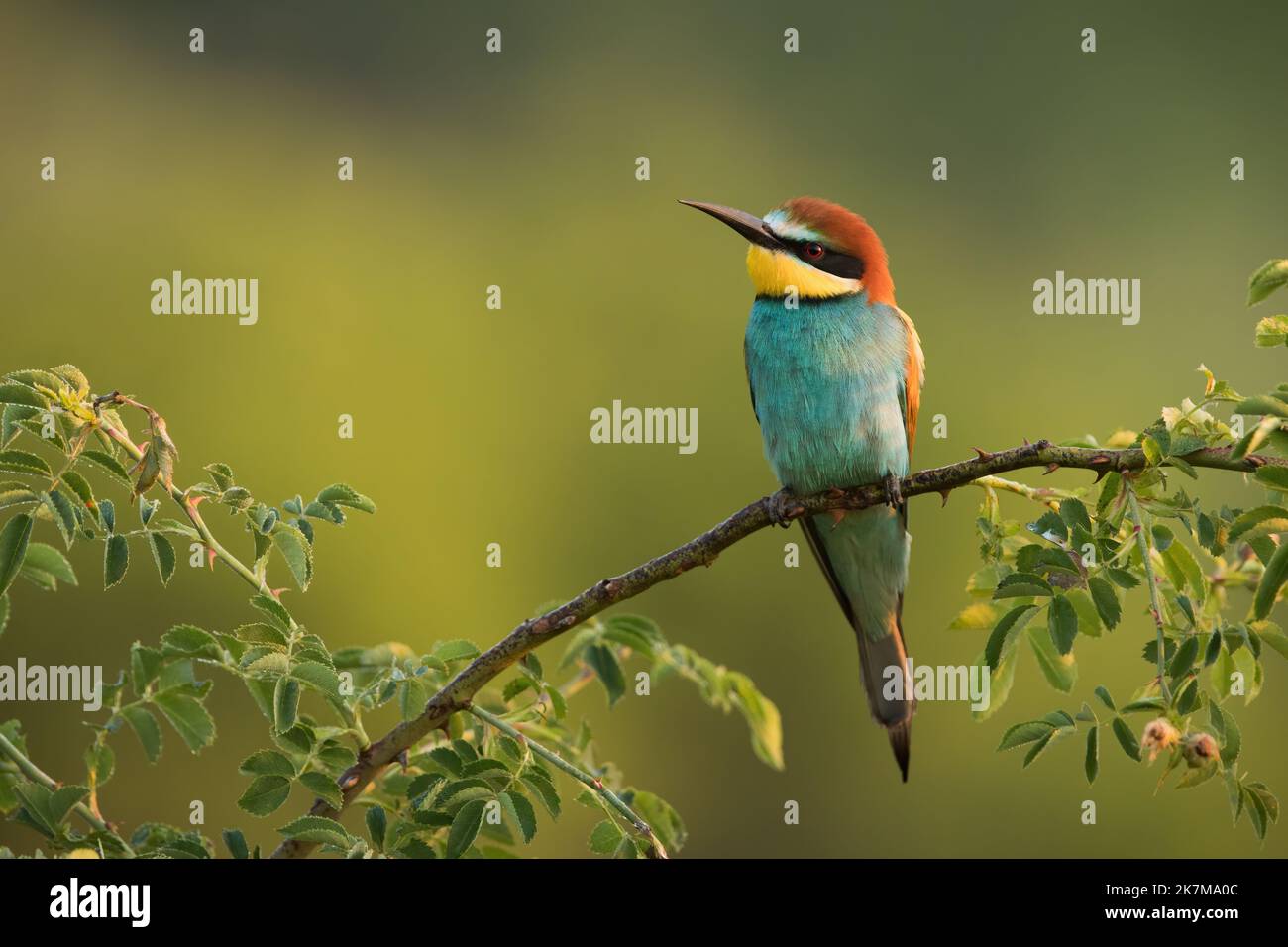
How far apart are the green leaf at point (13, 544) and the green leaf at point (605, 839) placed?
0.67 metres

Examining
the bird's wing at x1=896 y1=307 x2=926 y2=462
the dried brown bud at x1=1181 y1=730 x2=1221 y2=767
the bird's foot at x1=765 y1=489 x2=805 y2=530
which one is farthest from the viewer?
the bird's wing at x1=896 y1=307 x2=926 y2=462

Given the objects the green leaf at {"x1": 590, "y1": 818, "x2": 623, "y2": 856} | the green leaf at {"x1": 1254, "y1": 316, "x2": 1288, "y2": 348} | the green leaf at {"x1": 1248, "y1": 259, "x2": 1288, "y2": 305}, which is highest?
the green leaf at {"x1": 1248, "y1": 259, "x2": 1288, "y2": 305}

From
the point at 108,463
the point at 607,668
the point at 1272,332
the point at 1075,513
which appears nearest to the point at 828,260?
the point at 607,668

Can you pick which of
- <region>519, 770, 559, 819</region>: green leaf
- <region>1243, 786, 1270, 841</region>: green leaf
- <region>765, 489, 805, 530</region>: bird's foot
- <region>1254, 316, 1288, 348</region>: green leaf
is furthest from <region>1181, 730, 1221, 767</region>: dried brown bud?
<region>519, 770, 559, 819</region>: green leaf

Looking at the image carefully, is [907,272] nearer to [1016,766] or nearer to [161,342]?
[1016,766]

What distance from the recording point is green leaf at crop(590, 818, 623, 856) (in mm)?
1521

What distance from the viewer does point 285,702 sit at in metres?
1.43

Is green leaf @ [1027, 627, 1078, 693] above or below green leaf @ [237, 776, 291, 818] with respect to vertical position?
above

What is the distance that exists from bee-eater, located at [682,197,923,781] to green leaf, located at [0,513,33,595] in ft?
4.69

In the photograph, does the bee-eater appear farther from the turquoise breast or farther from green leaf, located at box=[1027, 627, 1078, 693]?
green leaf, located at box=[1027, 627, 1078, 693]

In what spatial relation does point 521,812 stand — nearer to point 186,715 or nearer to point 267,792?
point 267,792

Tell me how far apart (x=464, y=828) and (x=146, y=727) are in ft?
1.31

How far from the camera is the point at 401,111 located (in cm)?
645

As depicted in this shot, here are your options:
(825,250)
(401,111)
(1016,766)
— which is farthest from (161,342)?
(1016,766)
